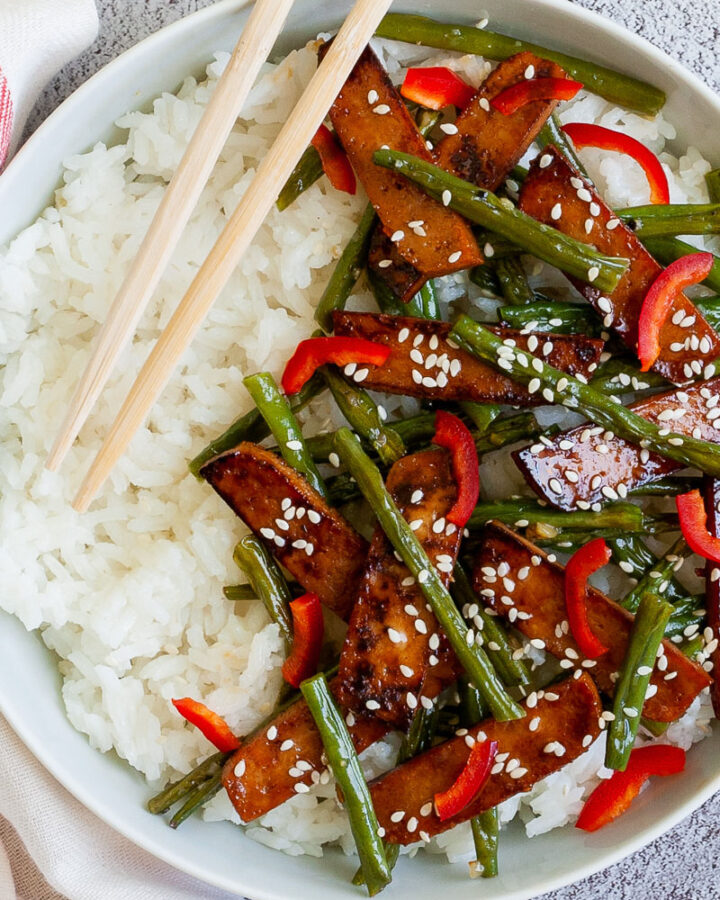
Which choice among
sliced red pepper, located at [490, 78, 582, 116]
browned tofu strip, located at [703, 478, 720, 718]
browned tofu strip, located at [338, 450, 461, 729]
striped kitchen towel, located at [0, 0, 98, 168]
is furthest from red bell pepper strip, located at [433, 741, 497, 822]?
striped kitchen towel, located at [0, 0, 98, 168]

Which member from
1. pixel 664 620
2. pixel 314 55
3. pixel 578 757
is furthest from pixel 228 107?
pixel 578 757

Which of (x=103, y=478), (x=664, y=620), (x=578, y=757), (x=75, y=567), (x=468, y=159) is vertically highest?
(x=468, y=159)

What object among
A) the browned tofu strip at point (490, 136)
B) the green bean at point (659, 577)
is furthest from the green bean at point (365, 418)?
the green bean at point (659, 577)

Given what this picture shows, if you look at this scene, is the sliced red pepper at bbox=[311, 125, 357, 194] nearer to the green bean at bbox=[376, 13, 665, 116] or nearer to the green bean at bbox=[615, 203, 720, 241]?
the green bean at bbox=[376, 13, 665, 116]

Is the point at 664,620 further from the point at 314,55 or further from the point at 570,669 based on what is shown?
the point at 314,55

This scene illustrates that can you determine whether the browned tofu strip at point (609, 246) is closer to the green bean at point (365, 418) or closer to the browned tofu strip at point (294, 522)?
the green bean at point (365, 418)

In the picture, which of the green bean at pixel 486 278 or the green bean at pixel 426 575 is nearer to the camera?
the green bean at pixel 426 575

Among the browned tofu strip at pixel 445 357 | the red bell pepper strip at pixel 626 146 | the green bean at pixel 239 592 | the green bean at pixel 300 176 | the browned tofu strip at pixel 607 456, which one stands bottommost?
the green bean at pixel 239 592
